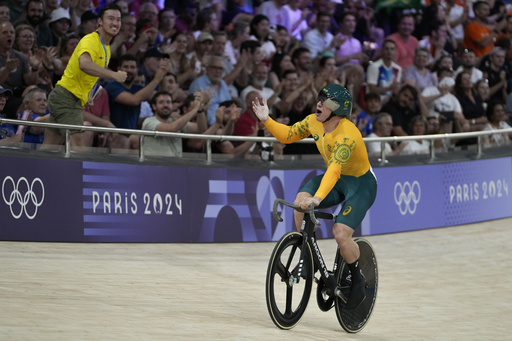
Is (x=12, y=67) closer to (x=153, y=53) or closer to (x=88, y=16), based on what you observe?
(x=88, y=16)

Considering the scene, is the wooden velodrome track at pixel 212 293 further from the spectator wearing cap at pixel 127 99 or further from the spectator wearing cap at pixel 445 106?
the spectator wearing cap at pixel 445 106

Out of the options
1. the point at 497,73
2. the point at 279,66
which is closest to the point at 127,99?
the point at 279,66

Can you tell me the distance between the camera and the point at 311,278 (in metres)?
7.37

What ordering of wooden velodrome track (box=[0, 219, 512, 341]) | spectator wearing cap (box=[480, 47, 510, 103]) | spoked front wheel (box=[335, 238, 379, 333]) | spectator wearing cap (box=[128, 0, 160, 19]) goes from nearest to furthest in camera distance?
1. wooden velodrome track (box=[0, 219, 512, 341])
2. spoked front wheel (box=[335, 238, 379, 333])
3. spectator wearing cap (box=[128, 0, 160, 19])
4. spectator wearing cap (box=[480, 47, 510, 103])

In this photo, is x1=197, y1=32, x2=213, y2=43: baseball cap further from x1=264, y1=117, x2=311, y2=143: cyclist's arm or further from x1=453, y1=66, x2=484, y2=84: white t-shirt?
x1=264, y1=117, x2=311, y2=143: cyclist's arm

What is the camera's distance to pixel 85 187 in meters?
10.0

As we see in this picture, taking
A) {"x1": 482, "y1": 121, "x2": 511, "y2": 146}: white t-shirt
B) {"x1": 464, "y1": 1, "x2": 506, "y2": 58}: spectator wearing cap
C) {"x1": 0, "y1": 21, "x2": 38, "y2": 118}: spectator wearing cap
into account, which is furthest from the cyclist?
{"x1": 464, "y1": 1, "x2": 506, "y2": 58}: spectator wearing cap

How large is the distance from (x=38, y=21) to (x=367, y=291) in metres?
5.52

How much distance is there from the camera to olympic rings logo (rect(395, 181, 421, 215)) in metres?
12.4

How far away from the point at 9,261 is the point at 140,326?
2.44m

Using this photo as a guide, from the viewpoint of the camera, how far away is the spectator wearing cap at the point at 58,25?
11.3m

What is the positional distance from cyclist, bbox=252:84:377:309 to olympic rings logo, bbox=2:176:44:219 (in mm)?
3093

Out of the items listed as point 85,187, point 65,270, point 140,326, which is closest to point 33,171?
point 85,187

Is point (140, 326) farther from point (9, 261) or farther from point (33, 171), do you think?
point (33, 171)
